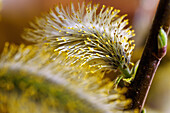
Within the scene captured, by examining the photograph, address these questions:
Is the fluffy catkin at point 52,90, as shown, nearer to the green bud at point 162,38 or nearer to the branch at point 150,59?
the branch at point 150,59

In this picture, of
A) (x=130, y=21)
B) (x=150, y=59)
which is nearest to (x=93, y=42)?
(x=150, y=59)

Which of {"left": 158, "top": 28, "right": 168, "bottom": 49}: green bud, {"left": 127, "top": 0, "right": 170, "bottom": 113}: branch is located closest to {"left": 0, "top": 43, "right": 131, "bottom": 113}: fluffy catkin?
{"left": 127, "top": 0, "right": 170, "bottom": 113}: branch

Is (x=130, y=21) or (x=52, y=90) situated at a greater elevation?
(x=130, y=21)

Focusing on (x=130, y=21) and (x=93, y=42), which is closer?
A: (x=93, y=42)

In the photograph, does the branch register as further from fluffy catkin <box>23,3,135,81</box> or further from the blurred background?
the blurred background

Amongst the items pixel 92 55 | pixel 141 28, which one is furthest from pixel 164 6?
pixel 141 28

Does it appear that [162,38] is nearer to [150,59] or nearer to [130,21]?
[150,59]

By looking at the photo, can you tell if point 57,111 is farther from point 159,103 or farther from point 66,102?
point 159,103

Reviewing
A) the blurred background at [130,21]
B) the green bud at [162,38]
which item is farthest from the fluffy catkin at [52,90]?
the blurred background at [130,21]
